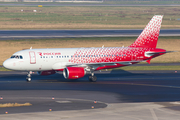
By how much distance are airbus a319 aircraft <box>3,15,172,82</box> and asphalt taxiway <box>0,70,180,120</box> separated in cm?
182

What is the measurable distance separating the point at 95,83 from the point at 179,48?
38.9m

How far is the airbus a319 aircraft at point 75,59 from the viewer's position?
145 ft

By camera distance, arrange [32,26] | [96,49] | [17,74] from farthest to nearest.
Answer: [32,26] → [17,74] → [96,49]

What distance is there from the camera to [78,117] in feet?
83.0

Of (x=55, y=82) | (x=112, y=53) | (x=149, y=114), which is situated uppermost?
(x=112, y=53)

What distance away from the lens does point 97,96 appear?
114ft

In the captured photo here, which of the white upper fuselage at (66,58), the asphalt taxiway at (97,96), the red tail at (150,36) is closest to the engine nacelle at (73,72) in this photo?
the asphalt taxiway at (97,96)

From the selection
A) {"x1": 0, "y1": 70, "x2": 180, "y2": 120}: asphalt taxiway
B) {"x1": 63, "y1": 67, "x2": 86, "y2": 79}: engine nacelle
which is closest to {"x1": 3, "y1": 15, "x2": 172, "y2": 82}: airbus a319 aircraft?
{"x1": 63, "y1": 67, "x2": 86, "y2": 79}: engine nacelle

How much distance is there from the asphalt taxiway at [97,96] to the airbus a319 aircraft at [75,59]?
5.96ft

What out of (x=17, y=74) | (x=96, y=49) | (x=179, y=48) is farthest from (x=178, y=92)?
(x=179, y=48)

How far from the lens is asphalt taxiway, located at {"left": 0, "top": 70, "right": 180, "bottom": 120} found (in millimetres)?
26469

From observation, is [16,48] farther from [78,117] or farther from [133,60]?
[78,117]

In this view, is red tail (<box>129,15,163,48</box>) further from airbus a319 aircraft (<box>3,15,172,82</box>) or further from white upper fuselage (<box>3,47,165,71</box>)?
white upper fuselage (<box>3,47,165,71</box>)

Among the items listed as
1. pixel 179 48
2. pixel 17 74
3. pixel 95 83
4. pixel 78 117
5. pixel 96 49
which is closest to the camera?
pixel 78 117
